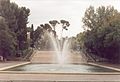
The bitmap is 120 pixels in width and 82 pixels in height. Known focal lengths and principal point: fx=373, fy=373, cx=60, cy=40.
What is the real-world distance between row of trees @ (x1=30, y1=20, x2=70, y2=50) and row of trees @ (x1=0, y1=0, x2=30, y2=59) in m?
26.5

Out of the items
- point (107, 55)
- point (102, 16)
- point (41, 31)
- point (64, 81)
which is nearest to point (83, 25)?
point (102, 16)

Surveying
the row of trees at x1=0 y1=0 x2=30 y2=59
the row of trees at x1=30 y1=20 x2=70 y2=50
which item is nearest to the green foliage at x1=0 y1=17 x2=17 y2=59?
the row of trees at x1=0 y1=0 x2=30 y2=59

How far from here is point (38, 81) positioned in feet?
67.2

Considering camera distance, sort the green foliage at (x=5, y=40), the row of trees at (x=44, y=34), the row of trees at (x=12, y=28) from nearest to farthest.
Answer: the green foliage at (x=5, y=40) → the row of trees at (x=12, y=28) → the row of trees at (x=44, y=34)

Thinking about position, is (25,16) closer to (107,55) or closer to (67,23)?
(107,55)

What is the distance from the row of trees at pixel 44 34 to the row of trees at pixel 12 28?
2653cm

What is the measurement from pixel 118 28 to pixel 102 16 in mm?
19493

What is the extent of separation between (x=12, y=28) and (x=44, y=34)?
45834mm

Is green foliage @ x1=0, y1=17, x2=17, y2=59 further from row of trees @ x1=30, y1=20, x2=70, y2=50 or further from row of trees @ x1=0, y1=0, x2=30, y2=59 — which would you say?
row of trees @ x1=30, y1=20, x2=70, y2=50

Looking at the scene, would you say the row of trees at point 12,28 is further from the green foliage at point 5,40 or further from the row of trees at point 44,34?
the row of trees at point 44,34

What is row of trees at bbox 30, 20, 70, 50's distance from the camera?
335ft

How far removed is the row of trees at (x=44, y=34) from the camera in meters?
102

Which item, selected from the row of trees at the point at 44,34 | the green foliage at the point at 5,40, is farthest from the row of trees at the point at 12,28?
the row of trees at the point at 44,34

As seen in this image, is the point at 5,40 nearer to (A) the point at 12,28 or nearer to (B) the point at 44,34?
(A) the point at 12,28
